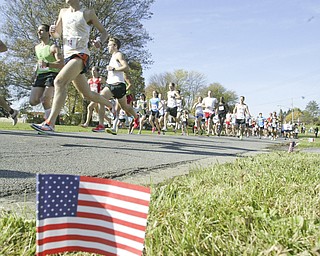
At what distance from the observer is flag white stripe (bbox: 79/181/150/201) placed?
88 centimetres

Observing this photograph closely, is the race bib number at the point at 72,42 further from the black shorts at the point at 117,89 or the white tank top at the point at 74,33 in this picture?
the black shorts at the point at 117,89

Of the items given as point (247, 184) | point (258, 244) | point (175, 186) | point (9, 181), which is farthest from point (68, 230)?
point (9, 181)

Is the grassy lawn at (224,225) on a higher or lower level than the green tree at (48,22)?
lower

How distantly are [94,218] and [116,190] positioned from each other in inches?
3.9

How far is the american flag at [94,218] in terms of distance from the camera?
88 cm

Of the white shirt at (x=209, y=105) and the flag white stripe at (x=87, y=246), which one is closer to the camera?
the flag white stripe at (x=87, y=246)

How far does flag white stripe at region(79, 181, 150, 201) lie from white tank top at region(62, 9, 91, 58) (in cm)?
453

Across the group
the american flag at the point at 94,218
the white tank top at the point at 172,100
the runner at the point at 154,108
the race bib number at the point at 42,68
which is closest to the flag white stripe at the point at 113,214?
the american flag at the point at 94,218

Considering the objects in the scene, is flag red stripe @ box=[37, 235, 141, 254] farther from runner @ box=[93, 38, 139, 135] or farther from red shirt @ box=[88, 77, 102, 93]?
red shirt @ box=[88, 77, 102, 93]

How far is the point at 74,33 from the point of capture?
5207 millimetres

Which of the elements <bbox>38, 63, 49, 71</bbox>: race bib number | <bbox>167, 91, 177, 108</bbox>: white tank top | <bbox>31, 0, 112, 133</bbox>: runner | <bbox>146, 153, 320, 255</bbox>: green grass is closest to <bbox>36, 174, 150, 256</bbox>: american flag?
<bbox>146, 153, 320, 255</bbox>: green grass

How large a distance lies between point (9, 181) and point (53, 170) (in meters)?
0.60

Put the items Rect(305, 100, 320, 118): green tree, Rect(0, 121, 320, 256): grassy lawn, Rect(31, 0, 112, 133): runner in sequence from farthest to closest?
Rect(305, 100, 320, 118): green tree, Rect(31, 0, 112, 133): runner, Rect(0, 121, 320, 256): grassy lawn

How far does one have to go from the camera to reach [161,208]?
63.2 inches
